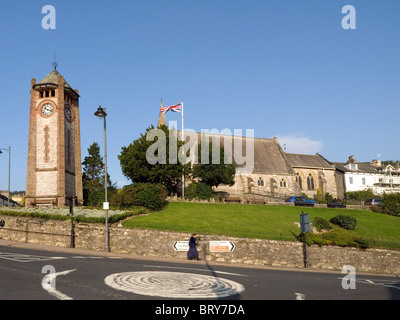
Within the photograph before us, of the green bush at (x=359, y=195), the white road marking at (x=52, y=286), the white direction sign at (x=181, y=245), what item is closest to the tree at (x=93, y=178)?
the white direction sign at (x=181, y=245)

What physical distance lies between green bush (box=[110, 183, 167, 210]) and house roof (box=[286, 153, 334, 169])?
43.0 metres

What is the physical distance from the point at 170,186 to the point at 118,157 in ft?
26.2

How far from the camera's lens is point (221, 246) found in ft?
85.0

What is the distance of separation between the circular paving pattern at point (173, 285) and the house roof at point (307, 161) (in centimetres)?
6485

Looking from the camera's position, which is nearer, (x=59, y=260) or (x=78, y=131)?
(x=59, y=260)

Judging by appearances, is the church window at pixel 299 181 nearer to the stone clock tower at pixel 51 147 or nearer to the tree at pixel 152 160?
the tree at pixel 152 160

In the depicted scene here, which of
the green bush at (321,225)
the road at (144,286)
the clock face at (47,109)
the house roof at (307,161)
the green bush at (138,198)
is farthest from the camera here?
the house roof at (307,161)

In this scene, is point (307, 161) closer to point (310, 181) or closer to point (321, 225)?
point (310, 181)

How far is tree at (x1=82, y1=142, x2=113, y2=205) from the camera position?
49.0m

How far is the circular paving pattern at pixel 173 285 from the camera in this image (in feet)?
38.3

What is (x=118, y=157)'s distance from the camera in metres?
50.2

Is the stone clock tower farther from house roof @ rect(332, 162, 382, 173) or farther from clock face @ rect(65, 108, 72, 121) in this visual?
house roof @ rect(332, 162, 382, 173)

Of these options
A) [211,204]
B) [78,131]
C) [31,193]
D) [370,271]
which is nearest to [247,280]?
[370,271]
